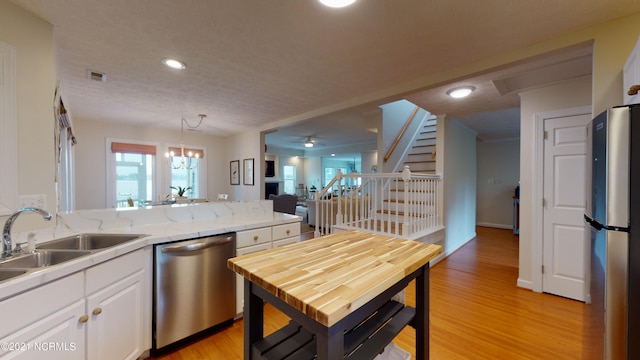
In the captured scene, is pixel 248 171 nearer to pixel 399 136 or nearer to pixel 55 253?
pixel 399 136

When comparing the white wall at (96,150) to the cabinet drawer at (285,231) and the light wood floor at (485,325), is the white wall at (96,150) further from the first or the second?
the light wood floor at (485,325)

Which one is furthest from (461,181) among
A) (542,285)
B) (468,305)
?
(468,305)

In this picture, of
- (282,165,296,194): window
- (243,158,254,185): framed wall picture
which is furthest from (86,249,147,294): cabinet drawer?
(282,165,296,194): window

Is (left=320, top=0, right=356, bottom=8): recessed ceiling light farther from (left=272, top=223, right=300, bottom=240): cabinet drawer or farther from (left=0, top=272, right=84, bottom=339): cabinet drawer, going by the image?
(left=0, top=272, right=84, bottom=339): cabinet drawer

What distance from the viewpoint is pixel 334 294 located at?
2.54 ft

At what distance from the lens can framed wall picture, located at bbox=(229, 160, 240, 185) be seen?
5863 millimetres

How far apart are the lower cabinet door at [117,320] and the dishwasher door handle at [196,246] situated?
21cm

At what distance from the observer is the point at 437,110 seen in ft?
12.2

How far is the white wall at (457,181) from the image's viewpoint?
3.93m

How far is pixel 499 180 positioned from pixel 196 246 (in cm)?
718

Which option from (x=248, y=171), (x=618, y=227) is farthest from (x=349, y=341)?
(x=248, y=171)

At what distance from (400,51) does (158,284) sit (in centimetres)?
255

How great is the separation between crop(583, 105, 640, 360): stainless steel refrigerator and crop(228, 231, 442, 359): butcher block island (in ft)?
2.48

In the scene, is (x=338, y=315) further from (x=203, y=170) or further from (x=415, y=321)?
(x=203, y=170)
